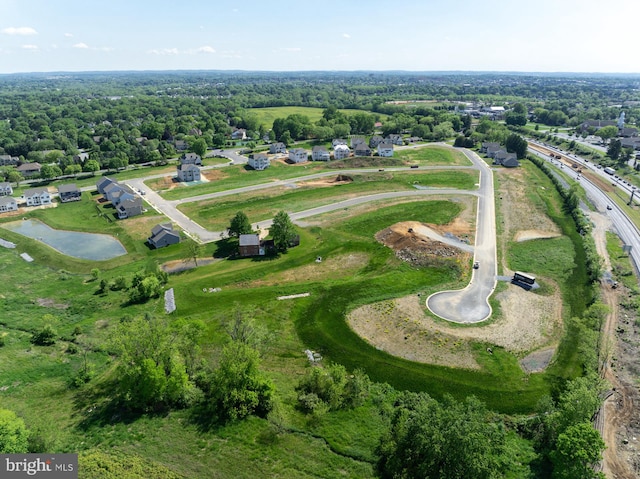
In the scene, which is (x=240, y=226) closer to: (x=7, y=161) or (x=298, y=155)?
(x=298, y=155)

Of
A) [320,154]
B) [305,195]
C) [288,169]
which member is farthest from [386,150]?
[305,195]

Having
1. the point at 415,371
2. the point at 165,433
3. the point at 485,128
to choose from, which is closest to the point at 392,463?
the point at 415,371

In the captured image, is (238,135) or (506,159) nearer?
(506,159)

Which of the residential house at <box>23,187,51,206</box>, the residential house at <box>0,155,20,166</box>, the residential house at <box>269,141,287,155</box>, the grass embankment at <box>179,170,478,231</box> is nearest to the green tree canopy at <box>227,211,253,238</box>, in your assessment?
the grass embankment at <box>179,170,478,231</box>

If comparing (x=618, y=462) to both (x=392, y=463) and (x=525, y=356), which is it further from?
(x=392, y=463)

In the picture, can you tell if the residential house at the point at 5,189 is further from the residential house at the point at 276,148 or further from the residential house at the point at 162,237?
the residential house at the point at 276,148

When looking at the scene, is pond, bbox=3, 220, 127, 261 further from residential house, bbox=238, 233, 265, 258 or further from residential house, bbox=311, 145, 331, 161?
residential house, bbox=311, 145, 331, 161
